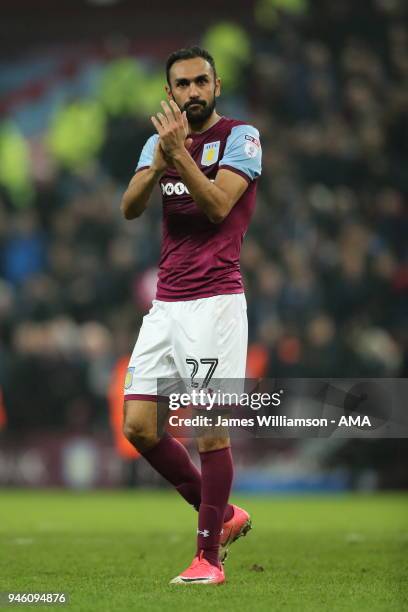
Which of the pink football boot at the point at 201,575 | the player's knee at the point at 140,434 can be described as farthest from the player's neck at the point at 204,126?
the pink football boot at the point at 201,575

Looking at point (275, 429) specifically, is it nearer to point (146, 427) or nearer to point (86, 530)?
point (146, 427)

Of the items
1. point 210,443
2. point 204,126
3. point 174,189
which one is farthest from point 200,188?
Result: point 210,443

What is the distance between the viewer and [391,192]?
1312cm

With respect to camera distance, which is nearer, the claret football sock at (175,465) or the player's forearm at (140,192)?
the player's forearm at (140,192)

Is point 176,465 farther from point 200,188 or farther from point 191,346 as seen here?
point 200,188

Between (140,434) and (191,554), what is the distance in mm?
1351

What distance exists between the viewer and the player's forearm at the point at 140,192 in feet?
17.3

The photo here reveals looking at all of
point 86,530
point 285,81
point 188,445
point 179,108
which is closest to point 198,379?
point 179,108

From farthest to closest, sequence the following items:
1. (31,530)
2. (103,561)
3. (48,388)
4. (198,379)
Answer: (48,388) < (31,530) < (103,561) < (198,379)

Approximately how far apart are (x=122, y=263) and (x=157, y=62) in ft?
16.9

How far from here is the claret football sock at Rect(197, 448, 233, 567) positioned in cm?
515

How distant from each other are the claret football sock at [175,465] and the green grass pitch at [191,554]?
0.38 metres
